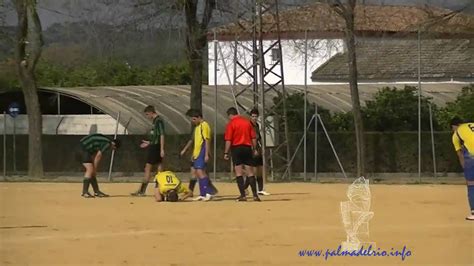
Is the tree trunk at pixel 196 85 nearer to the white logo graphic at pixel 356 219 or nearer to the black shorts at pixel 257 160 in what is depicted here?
the black shorts at pixel 257 160

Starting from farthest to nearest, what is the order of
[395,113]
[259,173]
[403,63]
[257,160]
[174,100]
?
[403,63]
[174,100]
[395,113]
[259,173]
[257,160]

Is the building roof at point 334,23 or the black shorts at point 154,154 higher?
the building roof at point 334,23

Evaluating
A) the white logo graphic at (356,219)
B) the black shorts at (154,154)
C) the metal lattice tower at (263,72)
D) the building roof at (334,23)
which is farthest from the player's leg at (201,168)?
the building roof at (334,23)

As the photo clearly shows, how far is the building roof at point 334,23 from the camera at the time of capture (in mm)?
33250

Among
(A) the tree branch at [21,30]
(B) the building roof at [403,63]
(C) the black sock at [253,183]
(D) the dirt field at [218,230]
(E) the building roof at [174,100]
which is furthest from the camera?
(B) the building roof at [403,63]

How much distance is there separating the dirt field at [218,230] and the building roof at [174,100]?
1780 centimetres

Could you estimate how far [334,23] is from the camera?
4041cm

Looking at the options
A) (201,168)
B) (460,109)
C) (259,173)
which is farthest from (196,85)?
(201,168)

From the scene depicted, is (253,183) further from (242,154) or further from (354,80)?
(354,80)

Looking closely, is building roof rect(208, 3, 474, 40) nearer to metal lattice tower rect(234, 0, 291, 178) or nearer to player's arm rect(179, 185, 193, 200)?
metal lattice tower rect(234, 0, 291, 178)

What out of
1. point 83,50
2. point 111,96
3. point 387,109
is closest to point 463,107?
point 387,109

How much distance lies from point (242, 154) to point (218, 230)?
4.76m

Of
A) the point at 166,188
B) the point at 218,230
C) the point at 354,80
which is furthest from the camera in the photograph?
the point at 354,80

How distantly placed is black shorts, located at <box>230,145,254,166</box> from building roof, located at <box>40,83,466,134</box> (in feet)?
65.0
